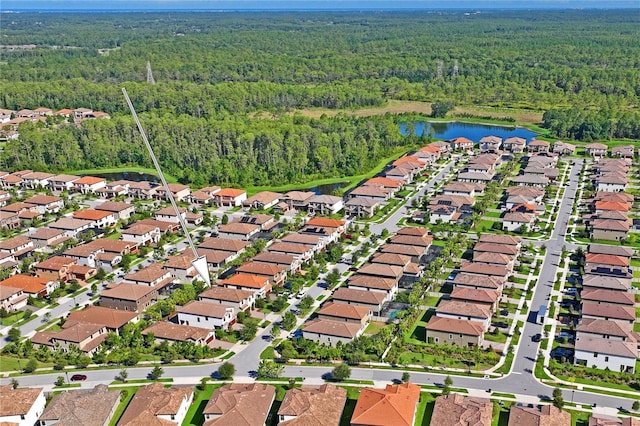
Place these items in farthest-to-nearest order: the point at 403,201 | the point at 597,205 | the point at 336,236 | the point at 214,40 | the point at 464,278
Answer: the point at 214,40, the point at 403,201, the point at 597,205, the point at 336,236, the point at 464,278

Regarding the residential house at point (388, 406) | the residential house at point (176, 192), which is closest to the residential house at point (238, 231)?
the residential house at point (176, 192)

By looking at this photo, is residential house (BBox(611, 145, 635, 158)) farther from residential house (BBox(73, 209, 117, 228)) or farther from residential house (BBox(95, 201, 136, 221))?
residential house (BBox(73, 209, 117, 228))

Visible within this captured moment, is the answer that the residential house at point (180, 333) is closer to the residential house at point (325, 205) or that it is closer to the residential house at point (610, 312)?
the residential house at point (610, 312)

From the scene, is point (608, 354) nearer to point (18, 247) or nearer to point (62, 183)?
point (18, 247)

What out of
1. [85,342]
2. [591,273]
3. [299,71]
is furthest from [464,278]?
[299,71]

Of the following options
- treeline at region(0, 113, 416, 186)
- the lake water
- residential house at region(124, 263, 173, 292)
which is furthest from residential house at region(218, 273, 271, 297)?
the lake water

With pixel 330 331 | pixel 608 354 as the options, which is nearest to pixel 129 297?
pixel 330 331

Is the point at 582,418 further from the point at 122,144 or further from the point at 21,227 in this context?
the point at 122,144
